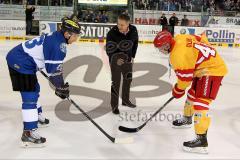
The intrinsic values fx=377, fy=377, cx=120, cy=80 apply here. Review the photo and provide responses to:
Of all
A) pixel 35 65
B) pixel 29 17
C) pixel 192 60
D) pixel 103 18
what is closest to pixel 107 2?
pixel 103 18

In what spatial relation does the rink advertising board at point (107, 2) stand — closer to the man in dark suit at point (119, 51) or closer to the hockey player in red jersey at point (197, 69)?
the man in dark suit at point (119, 51)

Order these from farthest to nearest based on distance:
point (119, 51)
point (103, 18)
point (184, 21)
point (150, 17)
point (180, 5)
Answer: point (180, 5) → point (150, 17) → point (103, 18) → point (184, 21) → point (119, 51)

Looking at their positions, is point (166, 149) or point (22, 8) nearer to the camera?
point (166, 149)

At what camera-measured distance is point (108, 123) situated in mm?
4148

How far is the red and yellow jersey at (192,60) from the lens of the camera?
3.16 meters

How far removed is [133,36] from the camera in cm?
450

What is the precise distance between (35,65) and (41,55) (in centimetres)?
13

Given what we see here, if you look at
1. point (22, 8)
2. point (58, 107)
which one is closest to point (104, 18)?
point (22, 8)

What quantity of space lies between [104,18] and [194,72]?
11027 mm

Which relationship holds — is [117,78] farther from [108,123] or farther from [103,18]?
[103,18]

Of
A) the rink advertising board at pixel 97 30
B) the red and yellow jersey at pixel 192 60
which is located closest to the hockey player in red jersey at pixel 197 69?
the red and yellow jersey at pixel 192 60

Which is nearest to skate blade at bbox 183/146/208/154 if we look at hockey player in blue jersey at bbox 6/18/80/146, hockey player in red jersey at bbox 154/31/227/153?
hockey player in red jersey at bbox 154/31/227/153

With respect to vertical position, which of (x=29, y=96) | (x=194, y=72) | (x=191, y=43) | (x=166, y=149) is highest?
(x=191, y=43)

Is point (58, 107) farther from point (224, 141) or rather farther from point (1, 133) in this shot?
point (224, 141)
